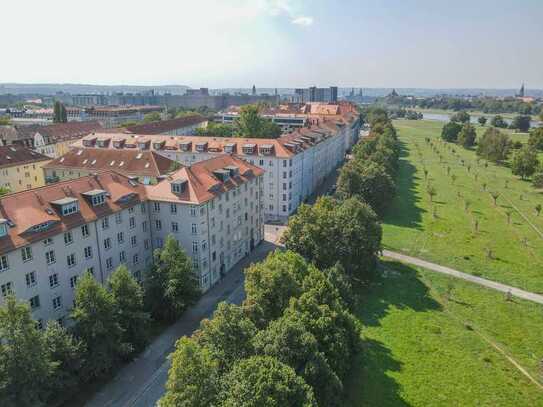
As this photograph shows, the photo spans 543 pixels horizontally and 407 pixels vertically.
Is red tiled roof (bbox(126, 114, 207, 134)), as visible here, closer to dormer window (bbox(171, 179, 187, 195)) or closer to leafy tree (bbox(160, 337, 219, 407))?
dormer window (bbox(171, 179, 187, 195))

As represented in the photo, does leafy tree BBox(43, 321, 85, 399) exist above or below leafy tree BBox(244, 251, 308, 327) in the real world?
below

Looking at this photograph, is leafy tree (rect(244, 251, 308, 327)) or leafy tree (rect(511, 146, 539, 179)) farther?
leafy tree (rect(511, 146, 539, 179))

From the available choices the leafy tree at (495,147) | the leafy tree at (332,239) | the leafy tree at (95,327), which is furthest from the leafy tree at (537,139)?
the leafy tree at (95,327)

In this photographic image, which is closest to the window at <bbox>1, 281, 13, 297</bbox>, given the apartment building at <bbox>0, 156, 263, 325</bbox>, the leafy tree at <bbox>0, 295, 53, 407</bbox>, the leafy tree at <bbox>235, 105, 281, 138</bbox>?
the apartment building at <bbox>0, 156, 263, 325</bbox>

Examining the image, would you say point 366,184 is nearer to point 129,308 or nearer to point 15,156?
point 129,308

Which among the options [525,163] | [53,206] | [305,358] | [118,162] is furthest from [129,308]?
[525,163]

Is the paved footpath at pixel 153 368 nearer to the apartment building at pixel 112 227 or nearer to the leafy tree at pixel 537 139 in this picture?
the apartment building at pixel 112 227
